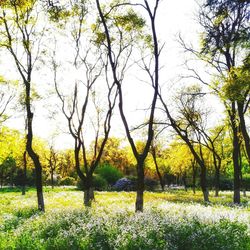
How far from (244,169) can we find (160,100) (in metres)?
59.2

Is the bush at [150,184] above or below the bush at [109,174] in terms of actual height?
below

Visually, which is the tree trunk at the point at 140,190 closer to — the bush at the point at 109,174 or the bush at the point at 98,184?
the bush at the point at 98,184

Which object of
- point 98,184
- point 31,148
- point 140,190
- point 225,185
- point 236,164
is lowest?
point 140,190

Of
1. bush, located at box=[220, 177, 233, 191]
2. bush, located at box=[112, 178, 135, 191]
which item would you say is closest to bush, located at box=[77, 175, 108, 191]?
bush, located at box=[112, 178, 135, 191]

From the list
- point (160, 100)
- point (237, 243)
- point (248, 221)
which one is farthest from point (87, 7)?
point (237, 243)

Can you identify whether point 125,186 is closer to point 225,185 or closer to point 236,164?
point 225,185

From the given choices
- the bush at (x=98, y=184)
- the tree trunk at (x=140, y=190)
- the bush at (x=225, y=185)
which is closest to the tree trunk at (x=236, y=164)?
the tree trunk at (x=140, y=190)

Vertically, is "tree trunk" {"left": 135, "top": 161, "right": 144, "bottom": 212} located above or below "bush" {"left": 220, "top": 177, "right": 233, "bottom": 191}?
below

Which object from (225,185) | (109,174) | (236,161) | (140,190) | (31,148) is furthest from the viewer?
(225,185)

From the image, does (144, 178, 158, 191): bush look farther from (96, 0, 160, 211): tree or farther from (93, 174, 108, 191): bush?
(96, 0, 160, 211): tree

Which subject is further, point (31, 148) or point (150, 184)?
point (150, 184)

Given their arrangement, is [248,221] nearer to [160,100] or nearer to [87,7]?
[160,100]

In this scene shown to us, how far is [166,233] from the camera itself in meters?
11.6

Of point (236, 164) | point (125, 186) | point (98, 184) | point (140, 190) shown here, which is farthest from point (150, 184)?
point (140, 190)
